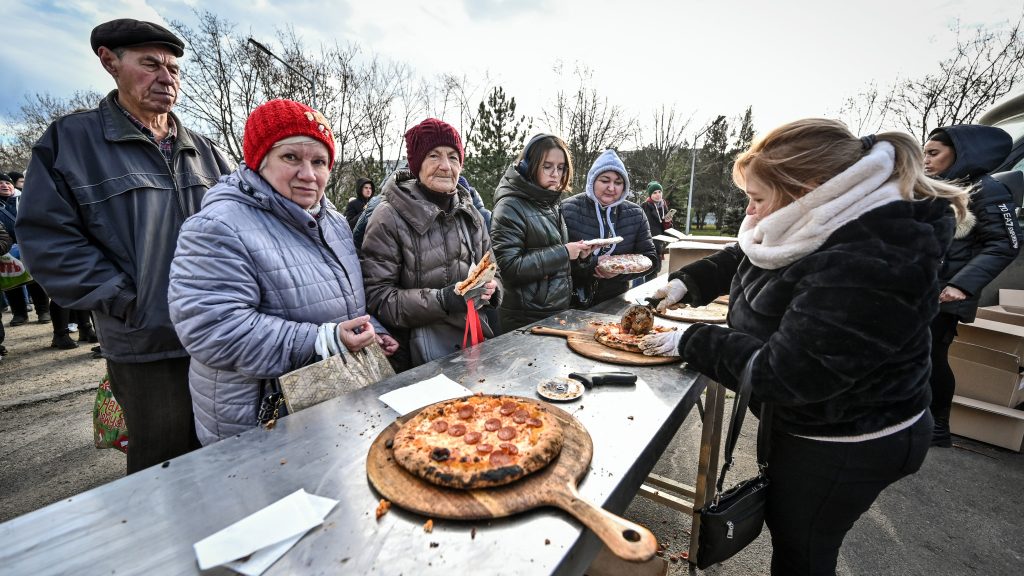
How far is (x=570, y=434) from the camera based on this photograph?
4.67 feet

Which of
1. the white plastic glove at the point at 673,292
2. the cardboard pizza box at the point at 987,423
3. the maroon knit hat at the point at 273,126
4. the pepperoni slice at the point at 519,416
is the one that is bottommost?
the cardboard pizza box at the point at 987,423

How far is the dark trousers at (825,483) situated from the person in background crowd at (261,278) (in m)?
1.75

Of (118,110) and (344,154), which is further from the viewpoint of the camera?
(344,154)

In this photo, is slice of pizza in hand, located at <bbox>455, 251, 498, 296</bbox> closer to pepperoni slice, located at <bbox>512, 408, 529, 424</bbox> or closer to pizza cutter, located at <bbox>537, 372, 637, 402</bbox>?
pizza cutter, located at <bbox>537, 372, 637, 402</bbox>

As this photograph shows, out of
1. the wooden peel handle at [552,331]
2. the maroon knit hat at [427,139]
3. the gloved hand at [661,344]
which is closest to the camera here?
the gloved hand at [661,344]

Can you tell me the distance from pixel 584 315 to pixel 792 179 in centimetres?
183

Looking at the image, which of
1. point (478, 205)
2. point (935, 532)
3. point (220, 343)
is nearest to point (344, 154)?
point (478, 205)

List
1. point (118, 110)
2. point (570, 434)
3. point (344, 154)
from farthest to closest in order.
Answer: point (344, 154) < point (118, 110) < point (570, 434)

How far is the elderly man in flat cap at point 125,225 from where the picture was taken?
201cm

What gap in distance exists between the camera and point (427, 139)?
8.14ft

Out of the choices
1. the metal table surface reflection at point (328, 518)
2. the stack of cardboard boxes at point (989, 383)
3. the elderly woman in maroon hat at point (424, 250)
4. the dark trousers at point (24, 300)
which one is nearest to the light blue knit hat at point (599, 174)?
the elderly woman in maroon hat at point (424, 250)

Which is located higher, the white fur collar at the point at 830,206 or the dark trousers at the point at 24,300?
the white fur collar at the point at 830,206

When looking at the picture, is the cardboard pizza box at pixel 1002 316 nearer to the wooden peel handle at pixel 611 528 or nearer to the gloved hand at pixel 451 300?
the gloved hand at pixel 451 300

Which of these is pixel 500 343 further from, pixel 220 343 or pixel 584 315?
pixel 220 343
